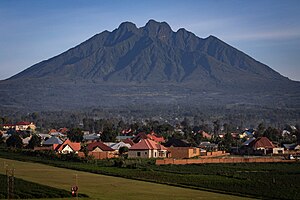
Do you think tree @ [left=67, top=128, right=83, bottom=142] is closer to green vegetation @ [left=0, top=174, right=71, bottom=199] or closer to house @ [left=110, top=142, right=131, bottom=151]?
house @ [left=110, top=142, right=131, bottom=151]

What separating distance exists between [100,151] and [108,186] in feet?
100

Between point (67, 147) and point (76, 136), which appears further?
point (76, 136)

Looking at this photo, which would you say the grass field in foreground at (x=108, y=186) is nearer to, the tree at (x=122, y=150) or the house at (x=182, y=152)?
the tree at (x=122, y=150)

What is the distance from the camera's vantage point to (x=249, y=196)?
108 ft

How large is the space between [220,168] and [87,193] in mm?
18418

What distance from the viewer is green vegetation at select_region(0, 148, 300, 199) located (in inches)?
1382

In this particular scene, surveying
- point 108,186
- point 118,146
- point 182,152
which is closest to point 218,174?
point 108,186

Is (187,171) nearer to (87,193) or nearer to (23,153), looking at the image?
(87,193)

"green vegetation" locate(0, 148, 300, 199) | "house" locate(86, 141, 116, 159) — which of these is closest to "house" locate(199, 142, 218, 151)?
"house" locate(86, 141, 116, 159)

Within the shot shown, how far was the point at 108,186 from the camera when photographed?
3581 centimetres

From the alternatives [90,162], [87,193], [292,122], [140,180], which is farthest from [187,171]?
[292,122]

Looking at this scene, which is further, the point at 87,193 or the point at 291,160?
the point at 291,160

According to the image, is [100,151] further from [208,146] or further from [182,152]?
[208,146]

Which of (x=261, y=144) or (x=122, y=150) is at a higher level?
(x=261, y=144)
